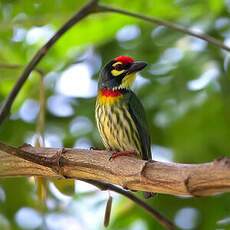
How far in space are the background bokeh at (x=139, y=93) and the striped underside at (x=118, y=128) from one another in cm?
46

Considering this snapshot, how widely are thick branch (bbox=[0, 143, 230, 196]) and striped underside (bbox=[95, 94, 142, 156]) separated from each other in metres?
0.81

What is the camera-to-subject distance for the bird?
11.3ft

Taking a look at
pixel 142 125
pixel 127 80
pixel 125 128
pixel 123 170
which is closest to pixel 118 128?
pixel 125 128

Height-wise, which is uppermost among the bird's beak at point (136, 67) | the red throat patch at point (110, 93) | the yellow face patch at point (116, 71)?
the yellow face patch at point (116, 71)

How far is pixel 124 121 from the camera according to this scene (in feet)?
11.4

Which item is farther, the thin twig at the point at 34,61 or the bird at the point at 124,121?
the bird at the point at 124,121

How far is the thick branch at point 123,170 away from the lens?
1992mm

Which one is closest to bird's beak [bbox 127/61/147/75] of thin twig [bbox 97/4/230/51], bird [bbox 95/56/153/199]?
bird [bbox 95/56/153/199]

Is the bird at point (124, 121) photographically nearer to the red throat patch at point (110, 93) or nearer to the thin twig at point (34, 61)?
the red throat patch at point (110, 93)

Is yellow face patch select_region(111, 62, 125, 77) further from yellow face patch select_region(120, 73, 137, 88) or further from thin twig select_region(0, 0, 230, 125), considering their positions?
thin twig select_region(0, 0, 230, 125)

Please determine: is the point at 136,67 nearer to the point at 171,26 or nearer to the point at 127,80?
the point at 127,80

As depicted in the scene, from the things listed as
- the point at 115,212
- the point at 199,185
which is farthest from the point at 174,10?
the point at 199,185

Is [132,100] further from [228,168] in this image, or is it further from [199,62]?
[228,168]

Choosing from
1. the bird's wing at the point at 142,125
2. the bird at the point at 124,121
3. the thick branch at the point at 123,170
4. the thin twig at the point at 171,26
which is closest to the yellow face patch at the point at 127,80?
the bird at the point at 124,121
